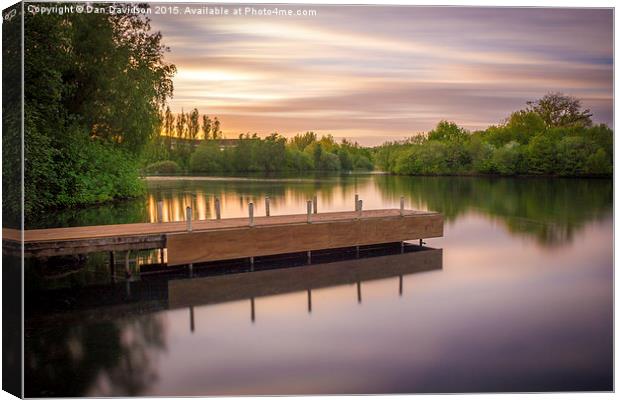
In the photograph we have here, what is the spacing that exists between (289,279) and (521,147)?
3773mm

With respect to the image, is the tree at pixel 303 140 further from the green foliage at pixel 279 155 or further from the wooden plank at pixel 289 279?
the wooden plank at pixel 289 279

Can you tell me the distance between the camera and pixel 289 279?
10000 mm

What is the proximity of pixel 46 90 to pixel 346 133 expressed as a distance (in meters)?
3.67

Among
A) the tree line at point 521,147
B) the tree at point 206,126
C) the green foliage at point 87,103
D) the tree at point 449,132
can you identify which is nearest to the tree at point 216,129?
the tree at point 206,126

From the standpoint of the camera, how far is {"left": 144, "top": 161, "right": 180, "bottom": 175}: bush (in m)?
9.45

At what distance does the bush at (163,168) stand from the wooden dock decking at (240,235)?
0.89 metres

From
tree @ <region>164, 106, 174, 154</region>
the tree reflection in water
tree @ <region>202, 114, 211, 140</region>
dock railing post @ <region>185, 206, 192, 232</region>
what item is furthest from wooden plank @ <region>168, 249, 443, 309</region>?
tree @ <region>202, 114, 211, 140</region>

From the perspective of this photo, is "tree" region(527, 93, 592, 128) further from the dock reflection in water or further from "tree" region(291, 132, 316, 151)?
the dock reflection in water

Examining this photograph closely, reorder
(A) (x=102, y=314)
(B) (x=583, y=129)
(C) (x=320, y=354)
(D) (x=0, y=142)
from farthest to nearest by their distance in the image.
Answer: (A) (x=102, y=314)
(B) (x=583, y=129)
(C) (x=320, y=354)
(D) (x=0, y=142)

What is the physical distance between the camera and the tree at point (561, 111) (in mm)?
7188

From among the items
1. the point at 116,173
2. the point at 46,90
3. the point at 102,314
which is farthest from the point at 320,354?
the point at 116,173

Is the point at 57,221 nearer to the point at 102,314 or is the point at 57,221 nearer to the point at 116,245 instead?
the point at 116,245

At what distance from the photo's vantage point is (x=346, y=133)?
29.1 feet

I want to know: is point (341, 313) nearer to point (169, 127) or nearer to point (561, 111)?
point (561, 111)
